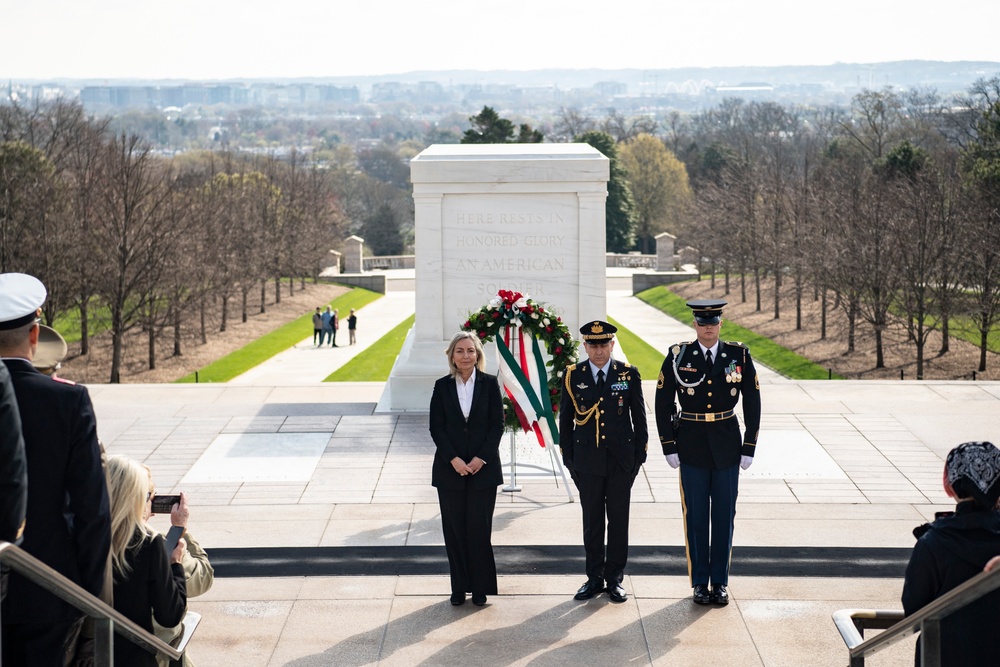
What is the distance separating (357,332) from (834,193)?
50.6 ft

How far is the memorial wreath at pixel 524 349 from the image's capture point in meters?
10.7

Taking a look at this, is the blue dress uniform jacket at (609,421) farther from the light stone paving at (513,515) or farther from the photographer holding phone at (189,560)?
the photographer holding phone at (189,560)

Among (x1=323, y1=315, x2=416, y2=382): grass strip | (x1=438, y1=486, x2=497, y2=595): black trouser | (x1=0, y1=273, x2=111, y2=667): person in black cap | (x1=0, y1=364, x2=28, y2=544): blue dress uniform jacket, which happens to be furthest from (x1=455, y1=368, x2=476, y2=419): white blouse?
(x1=323, y1=315, x2=416, y2=382): grass strip

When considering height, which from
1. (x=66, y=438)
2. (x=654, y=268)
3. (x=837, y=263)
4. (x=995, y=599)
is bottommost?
(x=654, y=268)

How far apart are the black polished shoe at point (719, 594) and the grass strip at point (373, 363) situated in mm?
18966

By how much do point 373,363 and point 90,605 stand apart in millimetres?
25933

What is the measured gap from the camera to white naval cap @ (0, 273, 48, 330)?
14.8 feet

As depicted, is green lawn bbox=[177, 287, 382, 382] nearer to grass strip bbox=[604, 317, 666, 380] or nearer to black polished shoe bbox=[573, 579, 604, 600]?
grass strip bbox=[604, 317, 666, 380]

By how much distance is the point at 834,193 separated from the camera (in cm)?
3703

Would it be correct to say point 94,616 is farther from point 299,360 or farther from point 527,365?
point 299,360

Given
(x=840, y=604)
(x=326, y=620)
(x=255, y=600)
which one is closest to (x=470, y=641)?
(x=326, y=620)

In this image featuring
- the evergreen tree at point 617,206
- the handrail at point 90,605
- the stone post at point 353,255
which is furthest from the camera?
the evergreen tree at point 617,206

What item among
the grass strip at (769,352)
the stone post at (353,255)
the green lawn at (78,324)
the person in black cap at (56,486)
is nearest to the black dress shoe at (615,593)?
the person in black cap at (56,486)

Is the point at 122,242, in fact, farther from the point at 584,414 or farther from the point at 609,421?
the point at 609,421
